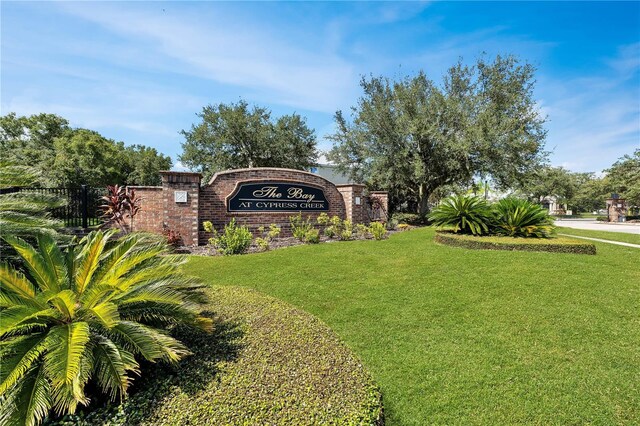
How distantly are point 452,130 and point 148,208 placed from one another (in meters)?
15.3

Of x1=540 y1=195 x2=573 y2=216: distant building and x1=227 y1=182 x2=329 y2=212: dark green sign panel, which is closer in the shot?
x1=227 y1=182 x2=329 y2=212: dark green sign panel

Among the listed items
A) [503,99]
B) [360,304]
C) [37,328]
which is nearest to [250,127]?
[503,99]

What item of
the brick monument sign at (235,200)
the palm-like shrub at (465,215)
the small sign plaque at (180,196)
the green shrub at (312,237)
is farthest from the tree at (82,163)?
the palm-like shrub at (465,215)

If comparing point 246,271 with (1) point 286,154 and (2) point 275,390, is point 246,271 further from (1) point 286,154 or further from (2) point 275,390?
(1) point 286,154

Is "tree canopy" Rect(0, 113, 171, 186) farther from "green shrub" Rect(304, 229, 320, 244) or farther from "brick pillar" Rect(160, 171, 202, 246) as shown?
"green shrub" Rect(304, 229, 320, 244)

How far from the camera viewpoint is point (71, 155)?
69.4ft

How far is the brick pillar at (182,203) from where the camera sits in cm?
881

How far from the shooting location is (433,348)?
3619mm

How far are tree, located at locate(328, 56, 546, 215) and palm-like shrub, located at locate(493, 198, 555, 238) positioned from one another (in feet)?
25.2

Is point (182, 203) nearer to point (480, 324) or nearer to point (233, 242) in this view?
point (233, 242)

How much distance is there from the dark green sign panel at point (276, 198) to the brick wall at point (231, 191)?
14 cm

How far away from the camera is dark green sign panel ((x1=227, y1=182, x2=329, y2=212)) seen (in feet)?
32.5

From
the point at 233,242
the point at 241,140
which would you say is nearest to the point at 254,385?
the point at 233,242

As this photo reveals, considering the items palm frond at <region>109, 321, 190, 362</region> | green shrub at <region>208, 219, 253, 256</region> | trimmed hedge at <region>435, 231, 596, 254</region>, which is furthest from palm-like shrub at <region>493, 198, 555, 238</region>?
palm frond at <region>109, 321, 190, 362</region>
